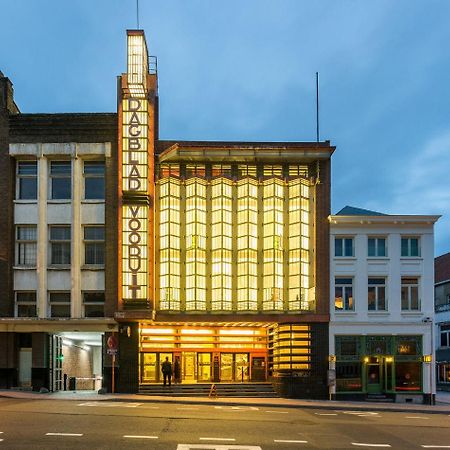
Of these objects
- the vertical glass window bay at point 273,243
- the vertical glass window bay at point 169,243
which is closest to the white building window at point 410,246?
the vertical glass window bay at point 273,243

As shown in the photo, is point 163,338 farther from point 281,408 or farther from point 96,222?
point 281,408

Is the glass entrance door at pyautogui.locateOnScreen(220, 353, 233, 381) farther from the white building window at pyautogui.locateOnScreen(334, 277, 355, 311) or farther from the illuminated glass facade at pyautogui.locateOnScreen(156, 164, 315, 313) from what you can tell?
the white building window at pyautogui.locateOnScreen(334, 277, 355, 311)

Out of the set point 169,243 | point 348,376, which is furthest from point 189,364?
point 348,376

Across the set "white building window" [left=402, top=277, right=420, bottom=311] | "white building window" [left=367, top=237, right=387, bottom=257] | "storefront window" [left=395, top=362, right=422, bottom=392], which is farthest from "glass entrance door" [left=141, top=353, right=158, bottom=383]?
"white building window" [left=402, top=277, right=420, bottom=311]

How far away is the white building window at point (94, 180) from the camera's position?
37.6 metres

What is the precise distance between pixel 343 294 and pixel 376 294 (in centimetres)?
192

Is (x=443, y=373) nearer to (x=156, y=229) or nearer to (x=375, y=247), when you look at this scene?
(x=375, y=247)

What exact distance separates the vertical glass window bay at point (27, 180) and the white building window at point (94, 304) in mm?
6337

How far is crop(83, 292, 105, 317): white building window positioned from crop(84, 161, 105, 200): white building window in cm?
535

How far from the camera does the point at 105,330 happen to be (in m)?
36.2

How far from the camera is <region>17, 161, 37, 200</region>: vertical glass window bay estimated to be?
37.8 meters

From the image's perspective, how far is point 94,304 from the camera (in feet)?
122

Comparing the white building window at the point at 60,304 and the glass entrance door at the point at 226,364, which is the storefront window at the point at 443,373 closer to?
the glass entrance door at the point at 226,364

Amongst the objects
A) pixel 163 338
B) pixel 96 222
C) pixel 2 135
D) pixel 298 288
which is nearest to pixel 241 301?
pixel 298 288
